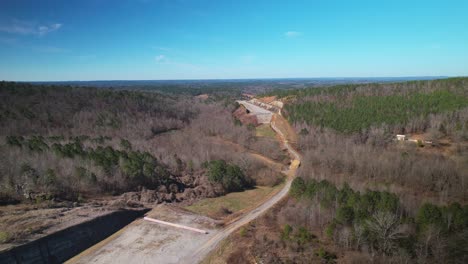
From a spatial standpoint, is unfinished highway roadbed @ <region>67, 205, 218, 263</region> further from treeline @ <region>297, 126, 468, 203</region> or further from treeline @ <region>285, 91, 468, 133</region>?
treeline @ <region>285, 91, 468, 133</region>

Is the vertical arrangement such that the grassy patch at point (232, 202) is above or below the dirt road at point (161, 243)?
below

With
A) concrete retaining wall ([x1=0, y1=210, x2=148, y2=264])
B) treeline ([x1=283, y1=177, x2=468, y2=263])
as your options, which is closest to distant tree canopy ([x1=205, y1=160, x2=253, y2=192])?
treeline ([x1=283, y1=177, x2=468, y2=263])

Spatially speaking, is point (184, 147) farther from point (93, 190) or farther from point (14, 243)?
point (14, 243)

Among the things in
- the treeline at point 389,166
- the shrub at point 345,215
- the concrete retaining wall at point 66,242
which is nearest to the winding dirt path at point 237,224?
the treeline at point 389,166

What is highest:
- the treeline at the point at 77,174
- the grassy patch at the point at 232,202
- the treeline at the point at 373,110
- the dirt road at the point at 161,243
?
the treeline at the point at 373,110

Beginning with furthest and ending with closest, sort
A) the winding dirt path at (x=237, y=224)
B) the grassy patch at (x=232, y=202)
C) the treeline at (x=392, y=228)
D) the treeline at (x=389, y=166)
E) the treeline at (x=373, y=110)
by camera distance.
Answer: the treeline at (x=373, y=110) < the treeline at (x=389, y=166) < the grassy patch at (x=232, y=202) < the winding dirt path at (x=237, y=224) < the treeline at (x=392, y=228)

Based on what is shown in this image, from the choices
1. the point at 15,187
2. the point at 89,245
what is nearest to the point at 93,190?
the point at 15,187

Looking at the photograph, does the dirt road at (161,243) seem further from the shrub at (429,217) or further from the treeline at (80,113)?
the treeline at (80,113)
